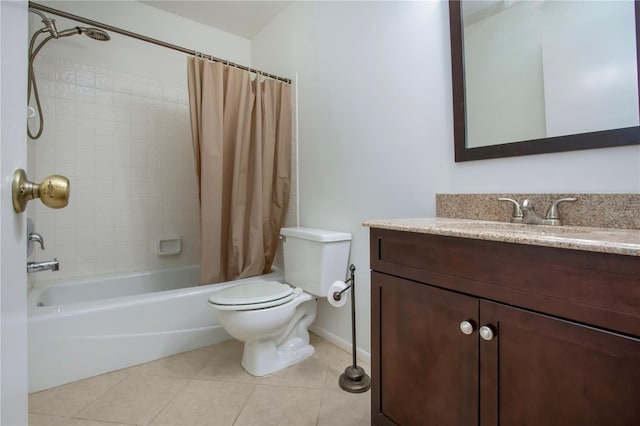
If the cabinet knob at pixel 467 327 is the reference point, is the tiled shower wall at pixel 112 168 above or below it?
above

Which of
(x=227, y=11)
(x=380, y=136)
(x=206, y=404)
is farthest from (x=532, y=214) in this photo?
(x=227, y=11)

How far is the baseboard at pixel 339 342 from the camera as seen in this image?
5.60 feet

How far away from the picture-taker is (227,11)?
240 cm

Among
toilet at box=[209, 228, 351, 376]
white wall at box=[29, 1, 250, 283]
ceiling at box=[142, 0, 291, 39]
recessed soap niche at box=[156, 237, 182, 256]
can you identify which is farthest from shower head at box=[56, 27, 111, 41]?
toilet at box=[209, 228, 351, 376]

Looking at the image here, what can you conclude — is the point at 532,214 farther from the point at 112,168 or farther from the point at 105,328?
the point at 112,168

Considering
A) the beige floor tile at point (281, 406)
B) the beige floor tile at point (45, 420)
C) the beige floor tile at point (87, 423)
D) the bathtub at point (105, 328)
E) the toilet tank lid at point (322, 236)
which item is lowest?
the beige floor tile at point (281, 406)

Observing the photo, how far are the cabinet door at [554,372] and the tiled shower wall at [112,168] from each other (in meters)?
2.36

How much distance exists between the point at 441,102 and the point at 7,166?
1414 millimetres

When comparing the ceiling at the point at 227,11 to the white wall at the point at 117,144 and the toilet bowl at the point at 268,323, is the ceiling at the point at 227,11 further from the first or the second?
the toilet bowl at the point at 268,323

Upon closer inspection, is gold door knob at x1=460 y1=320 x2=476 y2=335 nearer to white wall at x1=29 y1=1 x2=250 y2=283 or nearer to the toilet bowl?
the toilet bowl

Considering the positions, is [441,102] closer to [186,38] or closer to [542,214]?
[542,214]

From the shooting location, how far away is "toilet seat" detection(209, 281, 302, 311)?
144 cm

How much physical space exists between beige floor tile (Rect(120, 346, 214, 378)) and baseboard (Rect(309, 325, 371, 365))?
68 cm

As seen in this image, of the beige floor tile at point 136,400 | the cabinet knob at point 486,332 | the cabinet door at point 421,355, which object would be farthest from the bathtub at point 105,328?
the cabinet knob at point 486,332
